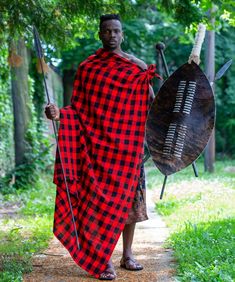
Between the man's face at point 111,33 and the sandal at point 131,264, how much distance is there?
1736 millimetres

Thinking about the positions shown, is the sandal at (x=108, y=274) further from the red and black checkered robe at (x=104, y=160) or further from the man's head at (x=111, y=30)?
the man's head at (x=111, y=30)

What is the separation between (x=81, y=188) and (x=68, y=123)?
530mm

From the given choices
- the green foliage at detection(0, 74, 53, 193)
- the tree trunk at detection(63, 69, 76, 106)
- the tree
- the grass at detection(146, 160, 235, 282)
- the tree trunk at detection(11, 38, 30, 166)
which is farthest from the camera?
the tree trunk at detection(63, 69, 76, 106)

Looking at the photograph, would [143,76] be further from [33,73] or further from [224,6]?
[33,73]

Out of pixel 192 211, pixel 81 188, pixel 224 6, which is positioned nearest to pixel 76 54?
pixel 192 211

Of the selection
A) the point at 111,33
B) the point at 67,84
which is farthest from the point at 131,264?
the point at 67,84

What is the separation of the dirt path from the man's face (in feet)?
5.96

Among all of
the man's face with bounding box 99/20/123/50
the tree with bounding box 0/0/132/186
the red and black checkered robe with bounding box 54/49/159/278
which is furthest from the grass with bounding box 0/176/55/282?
the tree with bounding box 0/0/132/186

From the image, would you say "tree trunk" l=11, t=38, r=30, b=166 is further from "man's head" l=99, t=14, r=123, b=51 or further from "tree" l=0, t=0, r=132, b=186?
"man's head" l=99, t=14, r=123, b=51

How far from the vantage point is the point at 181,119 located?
14.8 ft

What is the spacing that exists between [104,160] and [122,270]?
95 cm

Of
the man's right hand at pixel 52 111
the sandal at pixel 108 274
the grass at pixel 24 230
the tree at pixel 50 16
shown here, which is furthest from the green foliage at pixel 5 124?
the sandal at pixel 108 274

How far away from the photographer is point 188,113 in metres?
4.50

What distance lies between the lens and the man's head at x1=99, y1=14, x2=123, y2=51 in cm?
452
